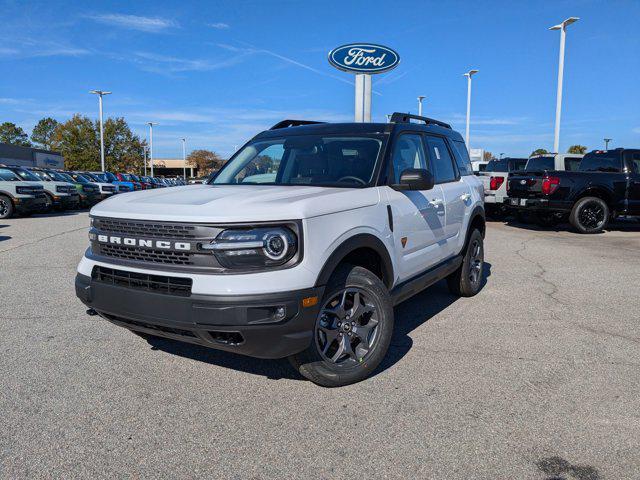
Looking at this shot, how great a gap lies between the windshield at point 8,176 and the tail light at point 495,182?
1516cm

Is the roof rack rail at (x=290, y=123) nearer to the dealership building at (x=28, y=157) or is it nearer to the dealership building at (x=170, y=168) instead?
the dealership building at (x=28, y=157)

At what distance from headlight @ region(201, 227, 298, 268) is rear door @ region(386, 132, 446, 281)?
4.17 feet

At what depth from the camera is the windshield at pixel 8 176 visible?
1627 cm

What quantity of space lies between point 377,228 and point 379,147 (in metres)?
0.83

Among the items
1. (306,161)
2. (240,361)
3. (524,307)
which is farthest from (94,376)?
(524,307)

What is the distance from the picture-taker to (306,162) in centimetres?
438

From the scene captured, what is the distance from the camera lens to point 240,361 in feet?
12.7

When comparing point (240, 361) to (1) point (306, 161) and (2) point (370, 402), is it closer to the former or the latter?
(2) point (370, 402)

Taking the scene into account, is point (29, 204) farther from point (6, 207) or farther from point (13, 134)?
point (13, 134)

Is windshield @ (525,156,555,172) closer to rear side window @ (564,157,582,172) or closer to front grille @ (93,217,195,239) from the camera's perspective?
rear side window @ (564,157,582,172)

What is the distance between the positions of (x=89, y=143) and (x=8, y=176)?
167 ft

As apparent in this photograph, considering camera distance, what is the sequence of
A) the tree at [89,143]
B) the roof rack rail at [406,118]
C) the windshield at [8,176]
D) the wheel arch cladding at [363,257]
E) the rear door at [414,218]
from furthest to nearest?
1. the tree at [89,143]
2. the windshield at [8,176]
3. the roof rack rail at [406,118]
4. the rear door at [414,218]
5. the wheel arch cladding at [363,257]

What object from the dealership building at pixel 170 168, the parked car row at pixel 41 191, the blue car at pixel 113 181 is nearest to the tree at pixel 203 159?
the dealership building at pixel 170 168

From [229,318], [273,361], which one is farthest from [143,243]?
[273,361]
